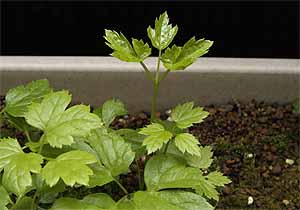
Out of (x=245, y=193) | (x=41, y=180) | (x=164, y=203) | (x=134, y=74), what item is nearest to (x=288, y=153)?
(x=245, y=193)

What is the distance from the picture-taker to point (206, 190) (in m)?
1.28

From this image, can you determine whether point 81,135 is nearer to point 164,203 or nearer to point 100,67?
point 164,203

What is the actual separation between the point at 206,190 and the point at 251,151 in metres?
0.46

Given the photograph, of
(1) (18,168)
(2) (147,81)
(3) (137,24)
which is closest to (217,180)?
(1) (18,168)

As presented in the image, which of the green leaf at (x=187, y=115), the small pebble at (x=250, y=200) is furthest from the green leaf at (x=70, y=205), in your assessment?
the small pebble at (x=250, y=200)

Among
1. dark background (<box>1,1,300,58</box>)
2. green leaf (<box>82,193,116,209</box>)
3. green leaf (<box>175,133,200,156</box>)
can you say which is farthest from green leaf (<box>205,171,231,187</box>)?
dark background (<box>1,1,300,58</box>)

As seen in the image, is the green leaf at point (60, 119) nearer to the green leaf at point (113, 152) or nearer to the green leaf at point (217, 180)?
the green leaf at point (113, 152)

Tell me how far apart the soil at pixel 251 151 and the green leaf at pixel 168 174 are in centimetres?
21

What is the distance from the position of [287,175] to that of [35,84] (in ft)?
2.15

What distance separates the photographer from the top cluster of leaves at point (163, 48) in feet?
4.12

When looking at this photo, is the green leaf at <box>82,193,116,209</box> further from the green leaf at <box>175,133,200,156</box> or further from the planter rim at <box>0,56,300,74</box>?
the planter rim at <box>0,56,300,74</box>

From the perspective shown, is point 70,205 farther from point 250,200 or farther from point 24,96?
point 250,200

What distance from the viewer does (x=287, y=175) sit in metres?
1.64

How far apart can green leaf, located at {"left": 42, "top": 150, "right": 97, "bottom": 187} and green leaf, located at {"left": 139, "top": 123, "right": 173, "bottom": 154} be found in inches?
4.7
